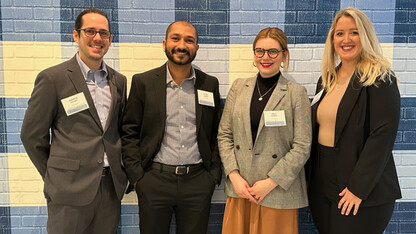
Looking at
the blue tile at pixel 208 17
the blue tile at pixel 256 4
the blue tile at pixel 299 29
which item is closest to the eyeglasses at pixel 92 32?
the blue tile at pixel 208 17

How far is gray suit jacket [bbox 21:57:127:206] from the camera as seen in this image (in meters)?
1.94

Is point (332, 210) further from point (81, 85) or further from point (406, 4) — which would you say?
point (406, 4)

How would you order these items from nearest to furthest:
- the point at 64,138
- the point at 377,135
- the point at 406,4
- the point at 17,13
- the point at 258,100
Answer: the point at 377,135
the point at 64,138
the point at 258,100
the point at 17,13
the point at 406,4

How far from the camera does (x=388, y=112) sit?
186cm

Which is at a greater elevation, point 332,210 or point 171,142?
point 171,142

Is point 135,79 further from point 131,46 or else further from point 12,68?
point 12,68

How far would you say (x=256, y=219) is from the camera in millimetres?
2203

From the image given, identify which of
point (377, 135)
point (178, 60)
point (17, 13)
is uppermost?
point (17, 13)

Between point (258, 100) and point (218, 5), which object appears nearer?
point (258, 100)

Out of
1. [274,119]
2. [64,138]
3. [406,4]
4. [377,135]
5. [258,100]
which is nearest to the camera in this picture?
[377,135]

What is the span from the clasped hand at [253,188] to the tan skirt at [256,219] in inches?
4.2

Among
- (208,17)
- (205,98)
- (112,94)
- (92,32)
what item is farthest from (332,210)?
(92,32)

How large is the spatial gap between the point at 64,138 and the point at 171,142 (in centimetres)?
70

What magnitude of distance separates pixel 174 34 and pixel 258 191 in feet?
4.03
